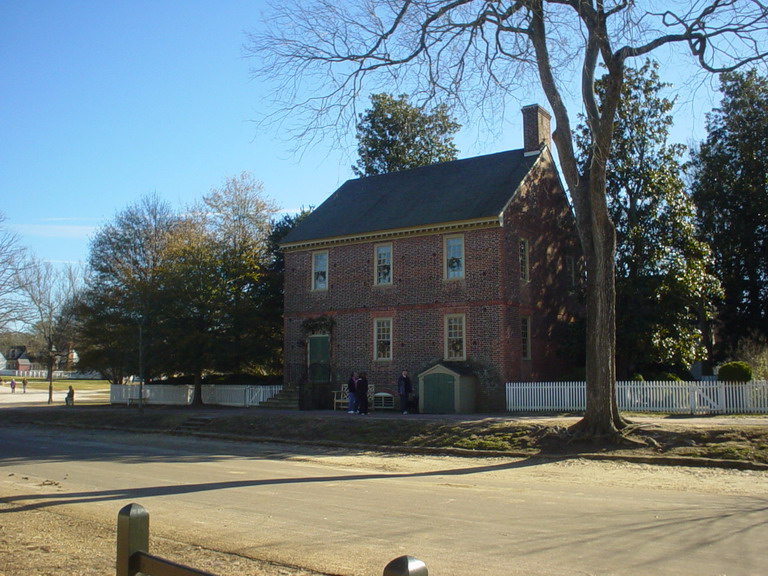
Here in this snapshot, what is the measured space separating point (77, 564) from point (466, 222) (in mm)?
21781

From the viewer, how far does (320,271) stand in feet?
105

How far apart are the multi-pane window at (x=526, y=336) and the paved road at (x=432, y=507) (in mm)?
11685

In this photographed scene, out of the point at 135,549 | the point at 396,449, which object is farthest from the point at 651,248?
the point at 135,549

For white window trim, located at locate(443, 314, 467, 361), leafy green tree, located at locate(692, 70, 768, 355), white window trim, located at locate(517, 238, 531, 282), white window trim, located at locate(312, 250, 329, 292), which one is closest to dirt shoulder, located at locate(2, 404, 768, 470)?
white window trim, located at locate(443, 314, 467, 361)

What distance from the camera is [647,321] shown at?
27953 millimetres

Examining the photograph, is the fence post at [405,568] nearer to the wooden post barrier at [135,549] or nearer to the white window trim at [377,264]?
the wooden post barrier at [135,549]

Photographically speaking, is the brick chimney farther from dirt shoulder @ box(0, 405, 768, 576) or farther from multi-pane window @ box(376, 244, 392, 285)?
dirt shoulder @ box(0, 405, 768, 576)

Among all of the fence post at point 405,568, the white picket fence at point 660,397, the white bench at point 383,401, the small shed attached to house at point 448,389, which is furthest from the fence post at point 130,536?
the white bench at point 383,401

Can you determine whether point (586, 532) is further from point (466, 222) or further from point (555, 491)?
point (466, 222)

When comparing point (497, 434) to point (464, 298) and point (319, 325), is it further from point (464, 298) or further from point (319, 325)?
point (319, 325)

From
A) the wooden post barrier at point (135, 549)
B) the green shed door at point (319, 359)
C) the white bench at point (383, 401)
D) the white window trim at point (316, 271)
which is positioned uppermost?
the white window trim at point (316, 271)

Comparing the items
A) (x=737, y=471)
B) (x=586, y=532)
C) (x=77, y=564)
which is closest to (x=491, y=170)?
(x=737, y=471)

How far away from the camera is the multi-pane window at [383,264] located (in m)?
29.7

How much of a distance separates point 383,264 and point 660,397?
12202 mm
